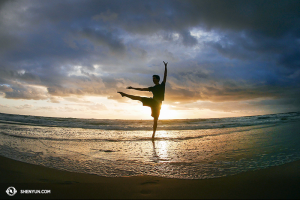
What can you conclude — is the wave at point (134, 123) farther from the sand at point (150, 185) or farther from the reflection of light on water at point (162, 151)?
the sand at point (150, 185)

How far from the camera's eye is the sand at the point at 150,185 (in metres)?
1.83

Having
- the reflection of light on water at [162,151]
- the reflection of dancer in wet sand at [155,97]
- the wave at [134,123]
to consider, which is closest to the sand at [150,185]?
the reflection of light on water at [162,151]

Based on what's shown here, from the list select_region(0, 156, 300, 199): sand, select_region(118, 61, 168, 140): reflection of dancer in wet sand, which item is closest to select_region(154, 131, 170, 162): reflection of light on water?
select_region(0, 156, 300, 199): sand

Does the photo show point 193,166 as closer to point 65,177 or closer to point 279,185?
point 279,185

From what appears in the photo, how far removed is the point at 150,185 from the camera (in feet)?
7.14

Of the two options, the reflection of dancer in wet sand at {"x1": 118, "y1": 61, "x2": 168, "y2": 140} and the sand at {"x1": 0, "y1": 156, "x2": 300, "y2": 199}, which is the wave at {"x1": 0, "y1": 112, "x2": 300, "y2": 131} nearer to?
Result: the reflection of dancer in wet sand at {"x1": 118, "y1": 61, "x2": 168, "y2": 140}

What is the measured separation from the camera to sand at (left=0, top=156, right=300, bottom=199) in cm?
183

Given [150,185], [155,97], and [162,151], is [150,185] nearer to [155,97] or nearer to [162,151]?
[162,151]

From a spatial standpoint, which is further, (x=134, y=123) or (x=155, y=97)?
(x=134, y=123)

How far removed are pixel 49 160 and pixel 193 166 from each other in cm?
289

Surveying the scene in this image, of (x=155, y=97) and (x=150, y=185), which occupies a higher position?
(x=155, y=97)

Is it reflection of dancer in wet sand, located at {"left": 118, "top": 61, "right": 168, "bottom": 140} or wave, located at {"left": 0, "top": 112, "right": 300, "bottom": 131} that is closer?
reflection of dancer in wet sand, located at {"left": 118, "top": 61, "right": 168, "bottom": 140}

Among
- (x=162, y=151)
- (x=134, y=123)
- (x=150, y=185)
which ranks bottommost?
(x=134, y=123)

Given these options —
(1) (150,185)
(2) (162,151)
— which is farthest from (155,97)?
(1) (150,185)
